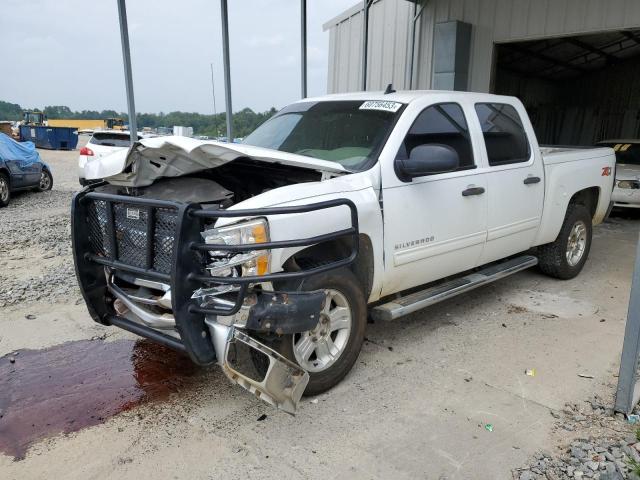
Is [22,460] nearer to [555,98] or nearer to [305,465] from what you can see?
[305,465]

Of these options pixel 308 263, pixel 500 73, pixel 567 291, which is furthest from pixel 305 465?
pixel 500 73

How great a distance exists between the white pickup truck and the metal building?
6133mm

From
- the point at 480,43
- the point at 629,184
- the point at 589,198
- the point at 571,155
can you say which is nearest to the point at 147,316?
the point at 571,155

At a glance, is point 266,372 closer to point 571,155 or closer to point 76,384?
point 76,384

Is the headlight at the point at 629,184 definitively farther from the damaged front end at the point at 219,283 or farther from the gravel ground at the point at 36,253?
the gravel ground at the point at 36,253

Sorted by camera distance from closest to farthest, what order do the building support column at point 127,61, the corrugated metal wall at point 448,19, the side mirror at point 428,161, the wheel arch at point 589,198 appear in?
the side mirror at point 428,161, the wheel arch at point 589,198, the building support column at point 127,61, the corrugated metal wall at point 448,19

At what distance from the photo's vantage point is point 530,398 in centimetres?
356

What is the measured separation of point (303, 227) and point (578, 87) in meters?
24.1

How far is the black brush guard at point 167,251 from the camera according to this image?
281cm

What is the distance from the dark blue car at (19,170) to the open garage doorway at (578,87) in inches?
520

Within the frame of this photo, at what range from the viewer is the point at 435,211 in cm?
410

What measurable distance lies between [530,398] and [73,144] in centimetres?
3666

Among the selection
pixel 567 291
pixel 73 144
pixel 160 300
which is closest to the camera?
pixel 160 300

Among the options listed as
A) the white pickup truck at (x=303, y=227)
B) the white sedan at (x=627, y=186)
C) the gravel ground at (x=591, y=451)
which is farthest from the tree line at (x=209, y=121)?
the white sedan at (x=627, y=186)
